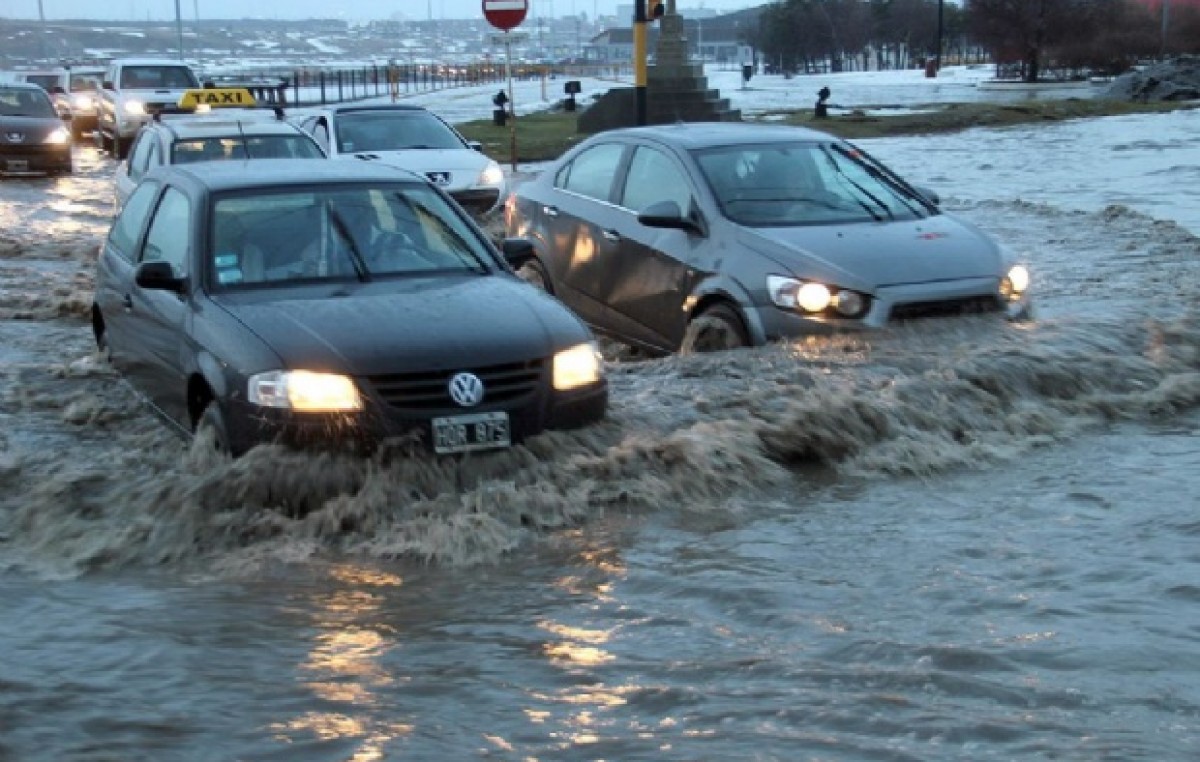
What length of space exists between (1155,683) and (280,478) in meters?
3.47

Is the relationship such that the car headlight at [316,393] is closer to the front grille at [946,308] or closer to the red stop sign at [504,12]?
the front grille at [946,308]

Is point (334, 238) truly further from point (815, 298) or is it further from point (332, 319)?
point (815, 298)

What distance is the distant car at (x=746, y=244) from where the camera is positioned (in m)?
8.71

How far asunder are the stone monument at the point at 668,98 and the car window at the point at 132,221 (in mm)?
20611

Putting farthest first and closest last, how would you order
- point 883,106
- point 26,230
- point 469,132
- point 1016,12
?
1. point 1016,12
2. point 883,106
3. point 469,132
4. point 26,230

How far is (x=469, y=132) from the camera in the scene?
32469mm

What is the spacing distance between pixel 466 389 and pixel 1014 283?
3983 mm

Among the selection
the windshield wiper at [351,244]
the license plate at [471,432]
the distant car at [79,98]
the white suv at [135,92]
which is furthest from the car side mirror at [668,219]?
the distant car at [79,98]

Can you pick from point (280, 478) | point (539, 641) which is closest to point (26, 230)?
point (280, 478)

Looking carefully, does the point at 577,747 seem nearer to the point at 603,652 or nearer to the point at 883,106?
the point at 603,652

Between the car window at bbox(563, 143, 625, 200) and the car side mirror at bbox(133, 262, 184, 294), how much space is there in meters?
3.66

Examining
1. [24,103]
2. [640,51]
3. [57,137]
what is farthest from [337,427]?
[24,103]

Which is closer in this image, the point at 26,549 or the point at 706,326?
the point at 26,549

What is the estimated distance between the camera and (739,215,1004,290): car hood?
869cm
